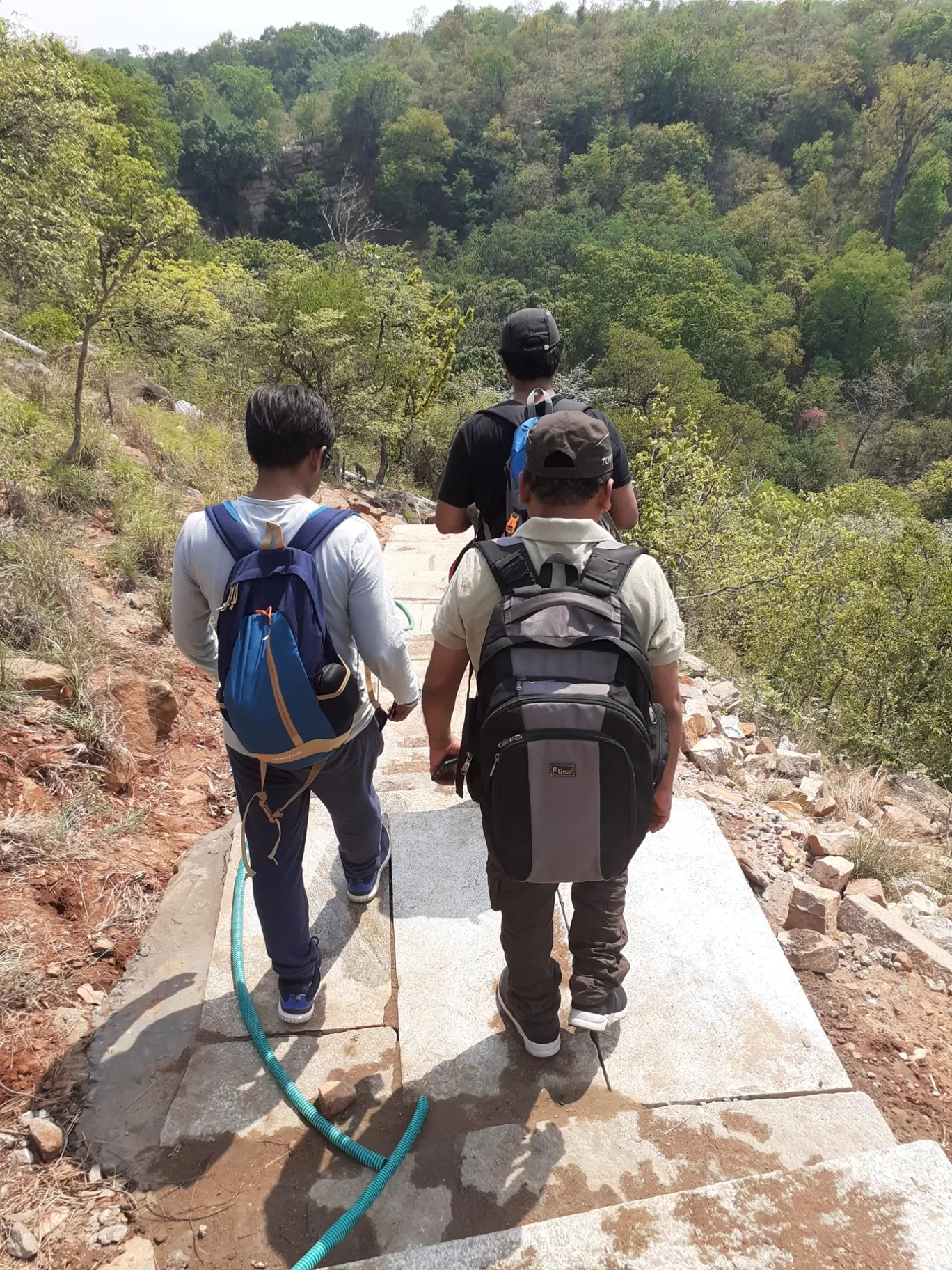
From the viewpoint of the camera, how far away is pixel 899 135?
5181 centimetres

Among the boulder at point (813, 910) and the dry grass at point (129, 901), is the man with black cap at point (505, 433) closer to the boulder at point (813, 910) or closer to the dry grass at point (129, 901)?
the boulder at point (813, 910)

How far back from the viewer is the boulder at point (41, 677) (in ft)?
9.57

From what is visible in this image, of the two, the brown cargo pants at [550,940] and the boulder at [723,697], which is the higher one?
the brown cargo pants at [550,940]

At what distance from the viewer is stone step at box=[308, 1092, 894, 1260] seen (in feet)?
5.47

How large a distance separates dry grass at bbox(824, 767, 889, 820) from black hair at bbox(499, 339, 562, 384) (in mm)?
2710

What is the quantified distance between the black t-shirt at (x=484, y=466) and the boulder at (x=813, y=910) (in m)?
1.56

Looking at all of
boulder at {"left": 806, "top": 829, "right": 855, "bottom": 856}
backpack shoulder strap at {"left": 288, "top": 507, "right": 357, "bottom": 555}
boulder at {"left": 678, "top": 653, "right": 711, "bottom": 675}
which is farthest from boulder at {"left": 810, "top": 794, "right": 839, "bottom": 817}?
backpack shoulder strap at {"left": 288, "top": 507, "right": 357, "bottom": 555}

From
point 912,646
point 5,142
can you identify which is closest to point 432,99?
point 5,142

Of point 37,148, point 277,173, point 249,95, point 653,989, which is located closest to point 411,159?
Answer: point 277,173

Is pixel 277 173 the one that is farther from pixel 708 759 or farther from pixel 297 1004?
pixel 297 1004

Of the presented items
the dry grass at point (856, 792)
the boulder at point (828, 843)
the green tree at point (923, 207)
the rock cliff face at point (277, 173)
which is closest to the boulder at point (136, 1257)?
the boulder at point (828, 843)

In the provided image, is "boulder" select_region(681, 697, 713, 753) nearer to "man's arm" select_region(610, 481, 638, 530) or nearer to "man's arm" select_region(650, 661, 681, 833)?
"man's arm" select_region(610, 481, 638, 530)

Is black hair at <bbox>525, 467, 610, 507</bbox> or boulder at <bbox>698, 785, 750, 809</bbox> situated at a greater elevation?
black hair at <bbox>525, 467, 610, 507</bbox>

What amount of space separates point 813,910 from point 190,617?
7.31 feet
